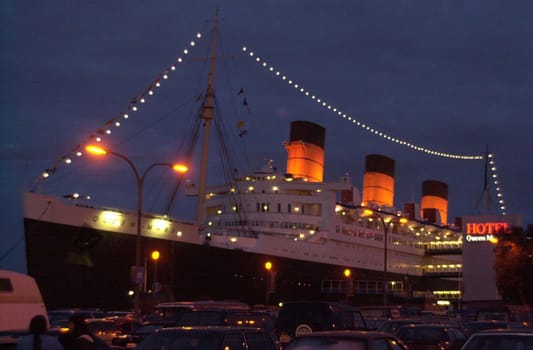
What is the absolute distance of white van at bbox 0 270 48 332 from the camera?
504 inches

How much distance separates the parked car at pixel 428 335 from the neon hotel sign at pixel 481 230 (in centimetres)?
4632

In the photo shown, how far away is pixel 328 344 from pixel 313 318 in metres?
10.6

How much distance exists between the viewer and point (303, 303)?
69.9 ft

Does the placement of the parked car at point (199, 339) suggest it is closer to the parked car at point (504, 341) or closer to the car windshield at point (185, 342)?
the car windshield at point (185, 342)

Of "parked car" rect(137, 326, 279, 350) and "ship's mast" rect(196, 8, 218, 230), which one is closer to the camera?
"parked car" rect(137, 326, 279, 350)

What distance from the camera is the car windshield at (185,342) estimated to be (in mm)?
11195

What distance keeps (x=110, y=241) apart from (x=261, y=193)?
74.5 ft

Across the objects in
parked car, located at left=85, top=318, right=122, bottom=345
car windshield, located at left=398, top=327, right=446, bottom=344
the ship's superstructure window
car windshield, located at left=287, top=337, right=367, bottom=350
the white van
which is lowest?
parked car, located at left=85, top=318, right=122, bottom=345

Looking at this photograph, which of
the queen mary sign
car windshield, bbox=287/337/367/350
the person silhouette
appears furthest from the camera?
the queen mary sign

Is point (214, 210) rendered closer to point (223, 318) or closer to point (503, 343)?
point (223, 318)

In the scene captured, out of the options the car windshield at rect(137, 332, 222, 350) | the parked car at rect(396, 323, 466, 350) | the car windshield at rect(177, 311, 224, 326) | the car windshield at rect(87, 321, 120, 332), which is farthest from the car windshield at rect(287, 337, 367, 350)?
the car windshield at rect(87, 321, 120, 332)

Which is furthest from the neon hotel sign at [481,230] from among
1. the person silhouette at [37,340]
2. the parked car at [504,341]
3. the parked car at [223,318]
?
the person silhouette at [37,340]

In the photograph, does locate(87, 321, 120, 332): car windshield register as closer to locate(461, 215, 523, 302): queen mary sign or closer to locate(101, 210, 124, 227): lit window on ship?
locate(101, 210, 124, 227): lit window on ship

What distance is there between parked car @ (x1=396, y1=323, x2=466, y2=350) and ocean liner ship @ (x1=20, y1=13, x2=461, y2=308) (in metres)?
25.7
